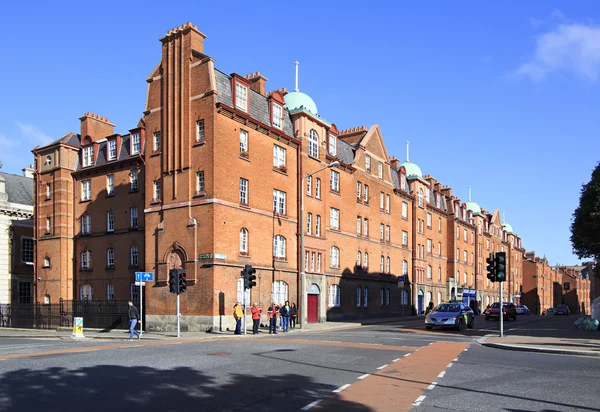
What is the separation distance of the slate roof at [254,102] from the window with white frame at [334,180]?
5.93 m

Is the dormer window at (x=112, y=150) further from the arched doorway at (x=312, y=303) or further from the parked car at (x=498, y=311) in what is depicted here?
the parked car at (x=498, y=311)

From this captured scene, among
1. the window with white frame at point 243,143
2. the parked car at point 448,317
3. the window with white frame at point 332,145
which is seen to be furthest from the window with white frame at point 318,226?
the parked car at point 448,317

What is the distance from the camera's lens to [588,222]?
41.4 meters

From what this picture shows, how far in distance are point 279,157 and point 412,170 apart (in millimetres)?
28531

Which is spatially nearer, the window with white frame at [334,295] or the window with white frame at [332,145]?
the window with white frame at [334,295]

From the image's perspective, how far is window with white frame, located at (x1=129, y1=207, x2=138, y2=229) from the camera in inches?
1570

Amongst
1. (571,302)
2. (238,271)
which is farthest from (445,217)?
(571,302)

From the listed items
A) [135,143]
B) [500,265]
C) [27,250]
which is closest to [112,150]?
[135,143]

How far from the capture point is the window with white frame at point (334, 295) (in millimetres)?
43938

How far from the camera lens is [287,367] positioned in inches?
586

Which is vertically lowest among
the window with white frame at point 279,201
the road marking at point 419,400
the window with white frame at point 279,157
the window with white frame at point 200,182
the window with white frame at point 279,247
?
the road marking at point 419,400

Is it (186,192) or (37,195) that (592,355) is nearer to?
(186,192)

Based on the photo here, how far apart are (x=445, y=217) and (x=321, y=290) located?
36.1 meters

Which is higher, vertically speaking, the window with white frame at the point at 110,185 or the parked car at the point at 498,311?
the window with white frame at the point at 110,185
